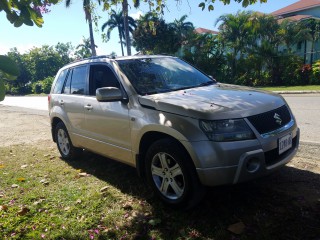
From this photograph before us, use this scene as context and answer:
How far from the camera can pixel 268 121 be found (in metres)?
3.46

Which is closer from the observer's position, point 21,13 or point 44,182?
point 21,13

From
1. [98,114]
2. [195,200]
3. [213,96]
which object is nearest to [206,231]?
[195,200]

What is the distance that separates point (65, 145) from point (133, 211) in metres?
2.75

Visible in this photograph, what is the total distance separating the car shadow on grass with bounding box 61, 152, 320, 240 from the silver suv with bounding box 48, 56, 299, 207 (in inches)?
9.5

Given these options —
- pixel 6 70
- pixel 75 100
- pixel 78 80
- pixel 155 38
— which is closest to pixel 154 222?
pixel 6 70

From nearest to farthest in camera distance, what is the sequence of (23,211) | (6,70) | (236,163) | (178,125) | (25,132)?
(6,70)
(236,163)
(178,125)
(23,211)
(25,132)

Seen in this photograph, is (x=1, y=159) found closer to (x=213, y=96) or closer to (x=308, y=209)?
(x=213, y=96)

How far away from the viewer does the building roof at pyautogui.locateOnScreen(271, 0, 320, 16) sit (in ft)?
121

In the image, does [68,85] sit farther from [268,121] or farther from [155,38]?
[155,38]

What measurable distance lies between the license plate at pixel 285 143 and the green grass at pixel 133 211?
0.58 m

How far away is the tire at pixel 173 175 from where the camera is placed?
3.38 metres

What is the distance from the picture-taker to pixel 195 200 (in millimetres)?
3436

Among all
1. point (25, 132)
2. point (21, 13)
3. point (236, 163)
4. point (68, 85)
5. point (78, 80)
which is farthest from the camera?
point (25, 132)

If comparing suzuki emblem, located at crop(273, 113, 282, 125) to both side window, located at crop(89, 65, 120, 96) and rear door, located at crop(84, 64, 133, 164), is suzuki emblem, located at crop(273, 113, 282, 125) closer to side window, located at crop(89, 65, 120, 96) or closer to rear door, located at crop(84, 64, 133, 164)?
rear door, located at crop(84, 64, 133, 164)
